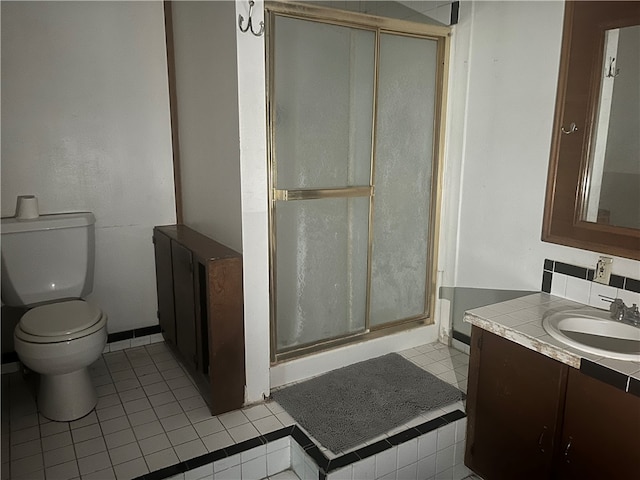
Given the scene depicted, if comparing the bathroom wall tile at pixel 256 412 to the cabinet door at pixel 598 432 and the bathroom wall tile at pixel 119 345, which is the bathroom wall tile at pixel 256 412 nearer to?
the bathroom wall tile at pixel 119 345

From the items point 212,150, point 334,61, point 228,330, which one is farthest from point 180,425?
point 334,61

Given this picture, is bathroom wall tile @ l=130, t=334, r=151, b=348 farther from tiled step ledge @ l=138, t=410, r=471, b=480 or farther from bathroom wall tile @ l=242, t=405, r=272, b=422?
tiled step ledge @ l=138, t=410, r=471, b=480

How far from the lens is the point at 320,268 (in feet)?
8.32

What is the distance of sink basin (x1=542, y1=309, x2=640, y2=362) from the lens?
178 centimetres

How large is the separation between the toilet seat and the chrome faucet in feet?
6.87

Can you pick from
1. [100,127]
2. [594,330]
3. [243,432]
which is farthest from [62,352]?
[594,330]

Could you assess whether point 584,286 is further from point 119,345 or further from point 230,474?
point 119,345

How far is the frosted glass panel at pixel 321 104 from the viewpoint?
2252mm

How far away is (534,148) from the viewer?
2256mm

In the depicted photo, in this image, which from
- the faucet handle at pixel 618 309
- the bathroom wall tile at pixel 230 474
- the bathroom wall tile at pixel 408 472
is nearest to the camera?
the faucet handle at pixel 618 309

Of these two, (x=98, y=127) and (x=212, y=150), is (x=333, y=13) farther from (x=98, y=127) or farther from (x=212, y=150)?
(x=98, y=127)

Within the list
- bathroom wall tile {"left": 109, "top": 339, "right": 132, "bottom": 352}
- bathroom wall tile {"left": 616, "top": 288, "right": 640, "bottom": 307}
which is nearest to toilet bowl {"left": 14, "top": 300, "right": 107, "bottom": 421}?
bathroom wall tile {"left": 109, "top": 339, "right": 132, "bottom": 352}

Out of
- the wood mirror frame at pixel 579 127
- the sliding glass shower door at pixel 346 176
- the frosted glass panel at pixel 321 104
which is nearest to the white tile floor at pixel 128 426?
the sliding glass shower door at pixel 346 176

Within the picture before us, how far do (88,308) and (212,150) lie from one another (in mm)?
932
